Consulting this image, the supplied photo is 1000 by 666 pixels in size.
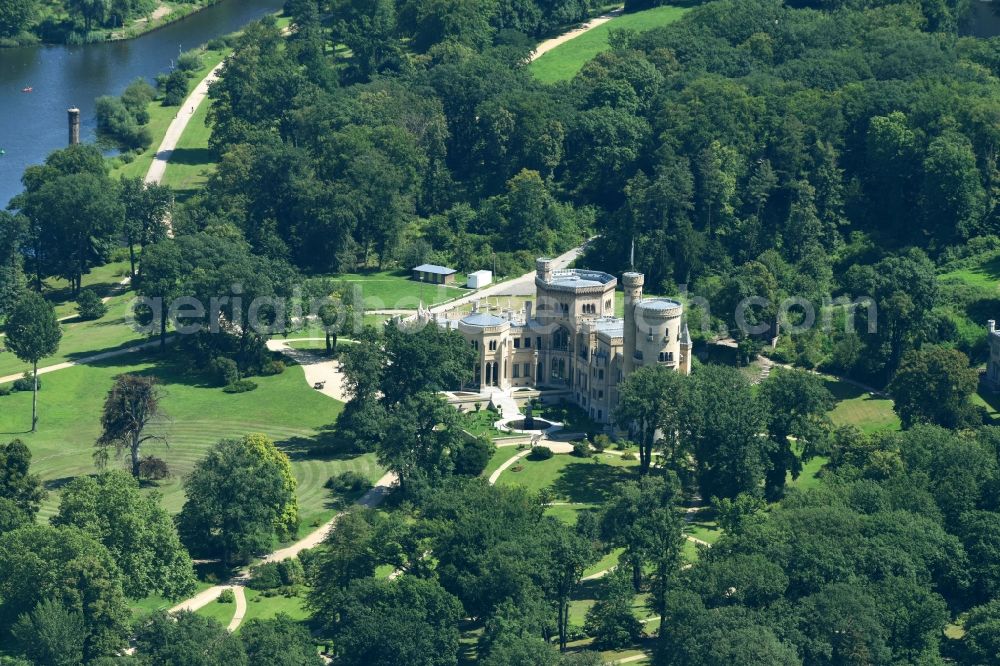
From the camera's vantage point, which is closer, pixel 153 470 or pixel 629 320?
pixel 153 470

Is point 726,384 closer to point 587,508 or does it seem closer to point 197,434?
point 587,508

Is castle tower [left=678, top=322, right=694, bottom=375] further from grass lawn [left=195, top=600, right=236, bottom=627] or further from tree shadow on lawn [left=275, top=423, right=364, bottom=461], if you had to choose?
grass lawn [left=195, top=600, right=236, bottom=627]

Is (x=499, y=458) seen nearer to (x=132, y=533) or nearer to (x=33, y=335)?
(x=132, y=533)

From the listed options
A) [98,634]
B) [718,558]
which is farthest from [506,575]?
[98,634]

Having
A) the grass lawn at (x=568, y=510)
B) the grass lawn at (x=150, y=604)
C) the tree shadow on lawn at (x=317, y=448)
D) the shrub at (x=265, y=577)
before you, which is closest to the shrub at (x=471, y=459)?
the grass lawn at (x=568, y=510)

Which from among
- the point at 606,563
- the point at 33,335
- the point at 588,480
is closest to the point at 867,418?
the point at 588,480

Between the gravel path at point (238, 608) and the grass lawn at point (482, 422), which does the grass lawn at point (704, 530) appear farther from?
the gravel path at point (238, 608)

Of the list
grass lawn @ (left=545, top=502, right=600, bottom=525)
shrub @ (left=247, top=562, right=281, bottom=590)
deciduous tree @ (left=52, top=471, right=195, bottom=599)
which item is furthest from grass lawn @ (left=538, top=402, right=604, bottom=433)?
→ deciduous tree @ (left=52, top=471, right=195, bottom=599)
